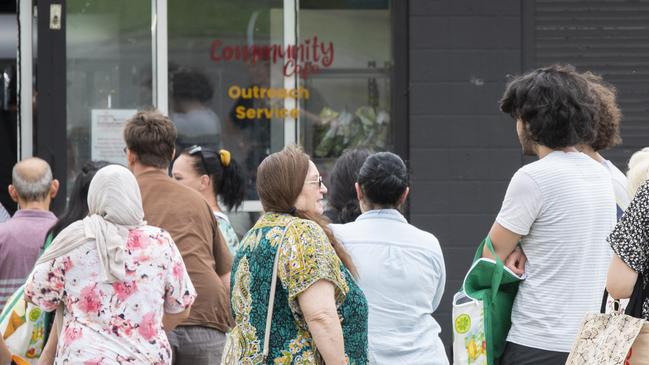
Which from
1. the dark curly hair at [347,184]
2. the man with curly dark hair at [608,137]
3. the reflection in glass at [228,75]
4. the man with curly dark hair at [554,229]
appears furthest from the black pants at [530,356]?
the reflection in glass at [228,75]

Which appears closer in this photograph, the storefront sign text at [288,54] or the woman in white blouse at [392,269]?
the woman in white blouse at [392,269]

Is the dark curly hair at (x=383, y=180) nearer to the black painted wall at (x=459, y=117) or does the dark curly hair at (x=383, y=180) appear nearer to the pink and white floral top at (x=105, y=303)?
the pink and white floral top at (x=105, y=303)

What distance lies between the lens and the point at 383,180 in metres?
5.11

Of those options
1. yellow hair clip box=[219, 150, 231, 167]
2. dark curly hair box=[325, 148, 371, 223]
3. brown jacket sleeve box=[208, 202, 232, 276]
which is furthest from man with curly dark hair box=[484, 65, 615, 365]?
yellow hair clip box=[219, 150, 231, 167]

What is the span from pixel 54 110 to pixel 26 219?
5.54 feet

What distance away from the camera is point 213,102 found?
28.1 feet

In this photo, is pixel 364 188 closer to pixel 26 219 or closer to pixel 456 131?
pixel 26 219

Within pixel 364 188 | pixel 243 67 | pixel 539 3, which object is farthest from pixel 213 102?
pixel 364 188

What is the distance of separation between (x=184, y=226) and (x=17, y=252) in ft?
4.75

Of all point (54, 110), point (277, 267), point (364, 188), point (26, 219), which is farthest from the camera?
point (54, 110)

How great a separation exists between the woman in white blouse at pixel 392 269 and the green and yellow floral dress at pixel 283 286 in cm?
49

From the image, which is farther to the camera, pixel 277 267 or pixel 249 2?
pixel 249 2

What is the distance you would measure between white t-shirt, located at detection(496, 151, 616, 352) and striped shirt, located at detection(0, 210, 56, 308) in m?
3.32

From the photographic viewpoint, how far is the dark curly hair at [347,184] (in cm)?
561
